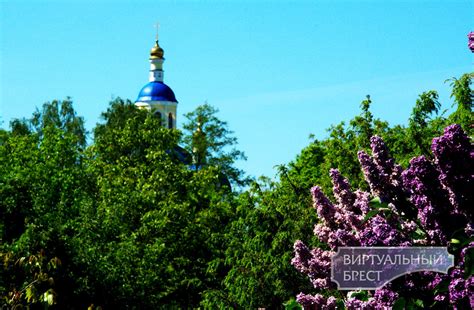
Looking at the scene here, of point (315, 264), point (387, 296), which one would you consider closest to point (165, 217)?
point (315, 264)

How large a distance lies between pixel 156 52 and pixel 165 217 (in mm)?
59947

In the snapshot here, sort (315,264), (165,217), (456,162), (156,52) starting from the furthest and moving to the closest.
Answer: (156,52) → (165,217) → (315,264) → (456,162)

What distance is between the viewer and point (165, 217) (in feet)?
102

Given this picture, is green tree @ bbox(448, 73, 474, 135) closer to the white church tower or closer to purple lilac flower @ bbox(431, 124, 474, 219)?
purple lilac flower @ bbox(431, 124, 474, 219)

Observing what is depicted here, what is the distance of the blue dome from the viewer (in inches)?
3300

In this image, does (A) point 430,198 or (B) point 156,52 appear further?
(B) point 156,52

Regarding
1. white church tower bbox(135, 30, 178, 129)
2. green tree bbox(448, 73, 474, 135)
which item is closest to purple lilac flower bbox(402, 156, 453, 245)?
green tree bbox(448, 73, 474, 135)

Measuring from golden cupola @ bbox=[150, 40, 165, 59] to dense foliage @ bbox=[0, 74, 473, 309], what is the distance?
4866cm

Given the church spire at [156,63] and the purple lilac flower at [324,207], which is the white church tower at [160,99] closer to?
the church spire at [156,63]

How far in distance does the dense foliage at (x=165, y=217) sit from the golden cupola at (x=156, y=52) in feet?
160

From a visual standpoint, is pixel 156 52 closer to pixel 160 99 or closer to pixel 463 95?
pixel 160 99

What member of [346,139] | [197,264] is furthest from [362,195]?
[197,264]

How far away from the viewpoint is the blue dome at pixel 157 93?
8381cm

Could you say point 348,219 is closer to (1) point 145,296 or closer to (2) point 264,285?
(2) point 264,285
